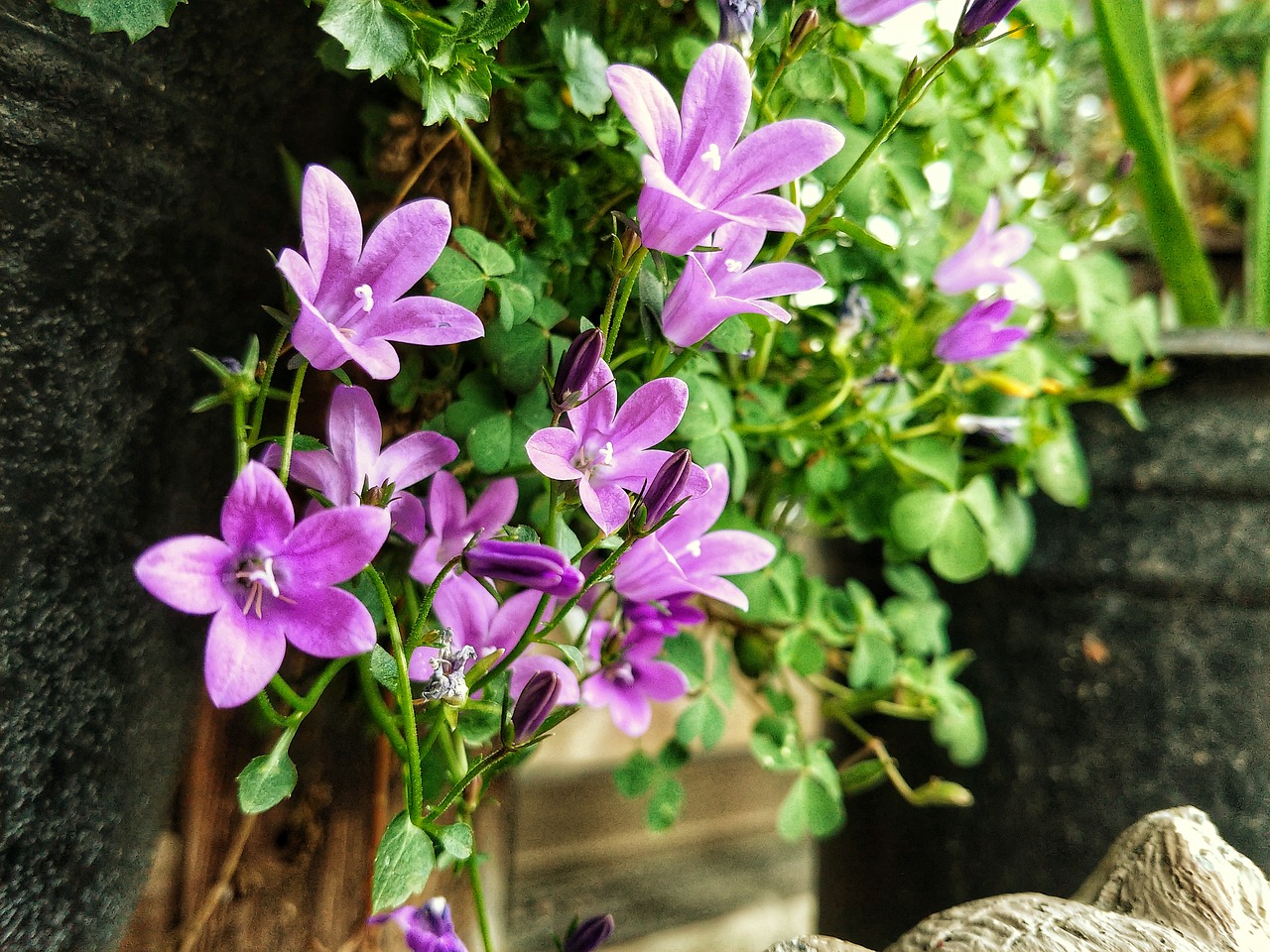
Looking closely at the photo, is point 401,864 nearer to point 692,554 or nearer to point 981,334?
point 692,554

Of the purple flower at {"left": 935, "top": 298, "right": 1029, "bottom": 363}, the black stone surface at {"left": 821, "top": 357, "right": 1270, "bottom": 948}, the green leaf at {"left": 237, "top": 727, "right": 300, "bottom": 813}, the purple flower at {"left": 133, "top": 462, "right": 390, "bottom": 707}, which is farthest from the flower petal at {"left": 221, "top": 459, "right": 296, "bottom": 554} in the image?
the black stone surface at {"left": 821, "top": 357, "right": 1270, "bottom": 948}

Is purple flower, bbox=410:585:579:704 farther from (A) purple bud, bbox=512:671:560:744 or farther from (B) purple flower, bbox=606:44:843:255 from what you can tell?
(B) purple flower, bbox=606:44:843:255

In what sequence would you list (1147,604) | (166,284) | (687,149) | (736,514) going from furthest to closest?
(1147,604)
(736,514)
(166,284)
(687,149)

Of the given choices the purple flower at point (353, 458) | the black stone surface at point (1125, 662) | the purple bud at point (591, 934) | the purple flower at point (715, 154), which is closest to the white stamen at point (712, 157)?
the purple flower at point (715, 154)

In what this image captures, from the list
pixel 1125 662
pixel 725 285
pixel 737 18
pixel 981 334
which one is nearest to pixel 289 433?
pixel 725 285

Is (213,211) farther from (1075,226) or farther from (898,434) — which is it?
(1075,226)

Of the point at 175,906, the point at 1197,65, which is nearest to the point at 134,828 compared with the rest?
the point at 175,906
